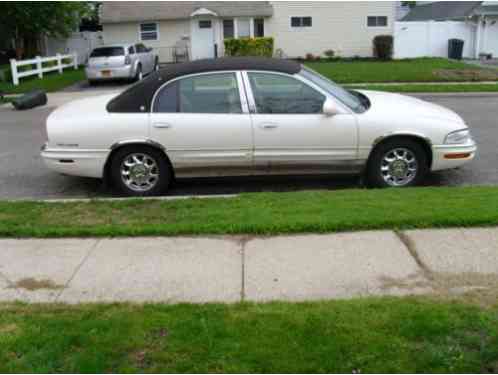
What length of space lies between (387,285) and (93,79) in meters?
19.4

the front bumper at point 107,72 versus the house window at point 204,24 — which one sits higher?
the house window at point 204,24

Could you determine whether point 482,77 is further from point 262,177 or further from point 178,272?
point 178,272

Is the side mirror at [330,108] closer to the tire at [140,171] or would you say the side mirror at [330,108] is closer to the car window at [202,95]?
the car window at [202,95]

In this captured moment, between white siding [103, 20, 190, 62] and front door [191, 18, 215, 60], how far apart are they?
1.50 feet

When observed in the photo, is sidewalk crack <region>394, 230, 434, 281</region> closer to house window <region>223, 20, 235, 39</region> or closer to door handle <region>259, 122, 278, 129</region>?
door handle <region>259, 122, 278, 129</region>

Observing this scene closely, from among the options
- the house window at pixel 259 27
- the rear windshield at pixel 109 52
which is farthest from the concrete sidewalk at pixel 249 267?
A: the house window at pixel 259 27

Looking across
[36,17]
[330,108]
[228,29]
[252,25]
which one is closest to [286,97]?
[330,108]

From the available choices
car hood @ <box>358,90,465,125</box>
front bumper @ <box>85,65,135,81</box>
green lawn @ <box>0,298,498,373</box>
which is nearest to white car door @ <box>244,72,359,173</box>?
car hood @ <box>358,90,465,125</box>

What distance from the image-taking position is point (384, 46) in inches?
1180

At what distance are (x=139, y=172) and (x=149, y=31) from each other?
85.7 feet

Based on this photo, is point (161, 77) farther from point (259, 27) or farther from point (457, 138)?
point (259, 27)

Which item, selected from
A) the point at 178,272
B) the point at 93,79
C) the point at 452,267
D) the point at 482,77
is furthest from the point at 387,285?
the point at 93,79

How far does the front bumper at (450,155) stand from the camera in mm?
6609

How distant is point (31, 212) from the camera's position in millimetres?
5953
